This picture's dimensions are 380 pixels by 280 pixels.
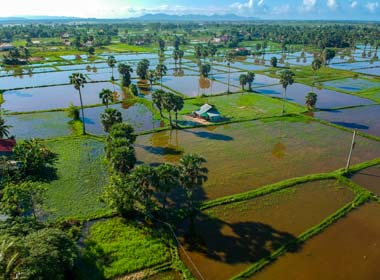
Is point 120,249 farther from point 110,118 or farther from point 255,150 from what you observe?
point 255,150

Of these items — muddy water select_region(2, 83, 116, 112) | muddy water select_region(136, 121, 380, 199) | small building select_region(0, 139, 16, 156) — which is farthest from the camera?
muddy water select_region(2, 83, 116, 112)

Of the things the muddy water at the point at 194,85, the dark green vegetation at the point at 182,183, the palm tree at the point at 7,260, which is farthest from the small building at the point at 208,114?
the palm tree at the point at 7,260

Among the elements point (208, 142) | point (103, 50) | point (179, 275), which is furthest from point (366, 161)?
point (103, 50)

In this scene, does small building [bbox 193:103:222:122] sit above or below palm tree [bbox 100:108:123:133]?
below

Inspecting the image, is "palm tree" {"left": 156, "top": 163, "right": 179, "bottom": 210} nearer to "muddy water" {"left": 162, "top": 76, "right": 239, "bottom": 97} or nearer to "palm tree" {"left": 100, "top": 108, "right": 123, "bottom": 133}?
"palm tree" {"left": 100, "top": 108, "right": 123, "bottom": 133}

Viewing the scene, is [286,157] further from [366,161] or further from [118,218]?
[118,218]

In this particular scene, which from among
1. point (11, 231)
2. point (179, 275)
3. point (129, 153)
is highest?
point (129, 153)

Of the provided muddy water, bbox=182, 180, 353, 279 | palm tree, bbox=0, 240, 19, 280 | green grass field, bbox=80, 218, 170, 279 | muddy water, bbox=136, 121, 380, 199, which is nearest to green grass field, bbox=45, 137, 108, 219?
green grass field, bbox=80, 218, 170, 279
